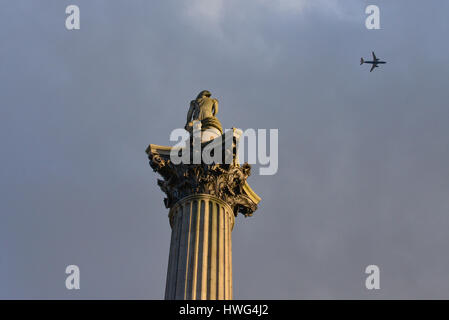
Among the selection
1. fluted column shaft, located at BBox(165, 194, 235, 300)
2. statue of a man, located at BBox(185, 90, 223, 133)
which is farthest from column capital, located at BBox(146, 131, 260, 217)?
statue of a man, located at BBox(185, 90, 223, 133)

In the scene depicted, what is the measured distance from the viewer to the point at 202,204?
25.6 m

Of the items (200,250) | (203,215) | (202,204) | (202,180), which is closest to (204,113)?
(202,180)

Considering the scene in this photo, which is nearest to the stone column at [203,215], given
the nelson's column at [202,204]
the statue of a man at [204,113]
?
the nelson's column at [202,204]

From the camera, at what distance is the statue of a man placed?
30125 millimetres

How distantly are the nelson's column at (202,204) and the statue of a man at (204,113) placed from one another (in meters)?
0.09

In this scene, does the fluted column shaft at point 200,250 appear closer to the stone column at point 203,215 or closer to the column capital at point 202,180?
the stone column at point 203,215

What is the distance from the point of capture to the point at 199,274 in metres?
22.8

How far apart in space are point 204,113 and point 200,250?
9677mm

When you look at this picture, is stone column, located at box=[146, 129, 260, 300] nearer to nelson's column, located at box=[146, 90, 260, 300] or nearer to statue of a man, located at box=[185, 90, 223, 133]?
nelson's column, located at box=[146, 90, 260, 300]
